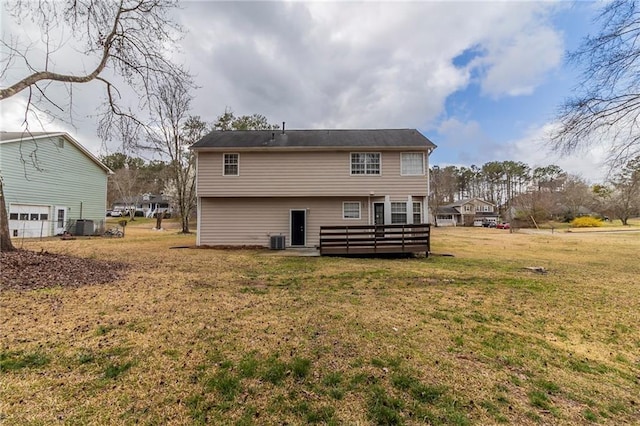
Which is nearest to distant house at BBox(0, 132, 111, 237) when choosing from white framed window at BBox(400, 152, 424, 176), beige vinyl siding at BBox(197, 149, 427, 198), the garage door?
the garage door

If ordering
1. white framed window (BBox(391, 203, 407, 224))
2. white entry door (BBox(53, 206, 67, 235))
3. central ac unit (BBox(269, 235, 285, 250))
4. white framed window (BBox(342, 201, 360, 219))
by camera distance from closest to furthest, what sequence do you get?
central ac unit (BBox(269, 235, 285, 250))
white framed window (BBox(391, 203, 407, 224))
white framed window (BBox(342, 201, 360, 219))
white entry door (BBox(53, 206, 67, 235))

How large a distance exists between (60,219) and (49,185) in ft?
7.92

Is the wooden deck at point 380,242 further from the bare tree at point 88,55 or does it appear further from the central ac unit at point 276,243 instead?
the bare tree at point 88,55

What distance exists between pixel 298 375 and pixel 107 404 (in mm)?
1709

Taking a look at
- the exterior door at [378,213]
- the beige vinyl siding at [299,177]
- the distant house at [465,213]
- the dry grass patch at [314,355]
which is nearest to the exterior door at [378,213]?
the exterior door at [378,213]

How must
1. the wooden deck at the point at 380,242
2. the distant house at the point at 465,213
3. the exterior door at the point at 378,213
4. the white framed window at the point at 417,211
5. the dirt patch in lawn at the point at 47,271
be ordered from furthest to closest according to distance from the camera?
the distant house at the point at 465,213
the exterior door at the point at 378,213
the white framed window at the point at 417,211
the wooden deck at the point at 380,242
the dirt patch in lawn at the point at 47,271

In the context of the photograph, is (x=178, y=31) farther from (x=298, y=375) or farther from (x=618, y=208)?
(x=618, y=208)

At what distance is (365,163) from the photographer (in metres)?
14.9

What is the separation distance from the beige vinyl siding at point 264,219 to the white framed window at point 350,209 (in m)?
0.17

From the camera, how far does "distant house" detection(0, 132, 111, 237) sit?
57.3 ft

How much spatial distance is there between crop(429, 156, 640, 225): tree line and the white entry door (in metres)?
44.3

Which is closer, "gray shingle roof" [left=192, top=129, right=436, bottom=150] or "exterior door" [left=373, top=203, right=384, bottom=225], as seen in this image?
"gray shingle roof" [left=192, top=129, right=436, bottom=150]

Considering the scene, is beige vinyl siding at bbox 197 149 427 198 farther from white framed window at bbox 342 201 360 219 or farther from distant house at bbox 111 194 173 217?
distant house at bbox 111 194 173 217

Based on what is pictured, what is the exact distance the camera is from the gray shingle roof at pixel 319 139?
1467 centimetres
